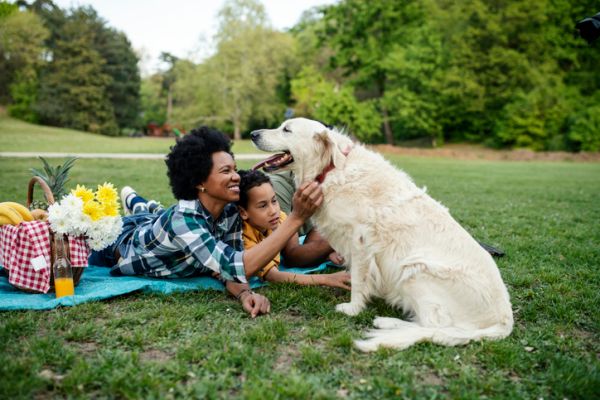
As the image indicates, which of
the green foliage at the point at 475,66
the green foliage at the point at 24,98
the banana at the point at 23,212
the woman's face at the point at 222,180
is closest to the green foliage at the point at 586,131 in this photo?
the green foliage at the point at 475,66

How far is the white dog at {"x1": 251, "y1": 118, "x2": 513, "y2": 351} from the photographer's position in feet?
12.2

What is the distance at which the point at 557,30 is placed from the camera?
44125mm

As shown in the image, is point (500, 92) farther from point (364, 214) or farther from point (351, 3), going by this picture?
point (364, 214)

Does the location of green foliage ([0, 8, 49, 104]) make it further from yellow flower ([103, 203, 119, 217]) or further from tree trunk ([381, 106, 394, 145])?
yellow flower ([103, 203, 119, 217])

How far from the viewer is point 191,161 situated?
4.33 metres

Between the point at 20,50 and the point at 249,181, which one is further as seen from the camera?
the point at 20,50

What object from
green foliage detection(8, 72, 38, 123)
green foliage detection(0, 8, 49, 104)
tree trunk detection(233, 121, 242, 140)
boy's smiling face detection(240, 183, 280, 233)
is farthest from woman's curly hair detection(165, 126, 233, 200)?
green foliage detection(8, 72, 38, 123)

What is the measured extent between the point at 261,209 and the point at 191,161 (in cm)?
115

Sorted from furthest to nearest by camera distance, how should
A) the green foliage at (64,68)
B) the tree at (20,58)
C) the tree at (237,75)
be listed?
the green foliage at (64,68) < the tree at (20,58) < the tree at (237,75)

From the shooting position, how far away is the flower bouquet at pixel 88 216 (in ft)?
14.5

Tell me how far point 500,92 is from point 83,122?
152 feet

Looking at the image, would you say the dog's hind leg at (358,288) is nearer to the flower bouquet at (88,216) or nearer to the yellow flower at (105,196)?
the flower bouquet at (88,216)

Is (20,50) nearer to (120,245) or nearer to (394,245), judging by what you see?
(120,245)

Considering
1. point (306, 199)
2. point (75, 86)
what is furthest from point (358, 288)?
point (75, 86)
